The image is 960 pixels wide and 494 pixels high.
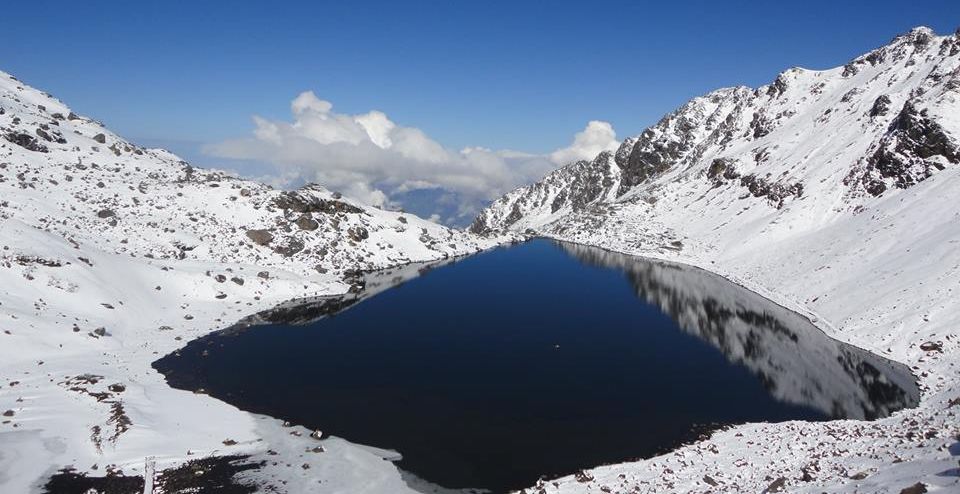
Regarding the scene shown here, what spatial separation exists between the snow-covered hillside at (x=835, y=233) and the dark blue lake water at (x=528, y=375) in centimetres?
317

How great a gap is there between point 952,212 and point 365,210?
96018 mm

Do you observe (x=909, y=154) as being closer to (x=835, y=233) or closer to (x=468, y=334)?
(x=835, y=233)

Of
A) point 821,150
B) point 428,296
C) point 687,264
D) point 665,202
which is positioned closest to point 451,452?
point 428,296

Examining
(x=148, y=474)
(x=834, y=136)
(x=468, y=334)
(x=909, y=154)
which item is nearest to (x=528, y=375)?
(x=468, y=334)

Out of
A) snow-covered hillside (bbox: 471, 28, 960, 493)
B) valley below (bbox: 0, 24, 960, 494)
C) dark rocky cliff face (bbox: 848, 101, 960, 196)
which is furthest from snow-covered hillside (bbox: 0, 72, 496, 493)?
dark rocky cliff face (bbox: 848, 101, 960, 196)

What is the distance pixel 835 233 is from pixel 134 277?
96.4 m

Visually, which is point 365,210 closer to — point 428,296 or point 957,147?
point 428,296

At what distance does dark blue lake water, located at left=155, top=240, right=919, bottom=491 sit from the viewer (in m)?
32.1

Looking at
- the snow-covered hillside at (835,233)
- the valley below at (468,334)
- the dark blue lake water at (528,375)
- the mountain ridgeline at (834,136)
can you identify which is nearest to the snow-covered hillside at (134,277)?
the valley below at (468,334)

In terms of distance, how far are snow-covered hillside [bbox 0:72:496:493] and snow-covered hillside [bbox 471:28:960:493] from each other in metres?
20.6

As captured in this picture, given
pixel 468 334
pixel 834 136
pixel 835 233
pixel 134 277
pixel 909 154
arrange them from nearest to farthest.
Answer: pixel 468 334, pixel 134 277, pixel 835 233, pixel 909 154, pixel 834 136

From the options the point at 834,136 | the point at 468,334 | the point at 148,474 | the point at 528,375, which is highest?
the point at 834,136

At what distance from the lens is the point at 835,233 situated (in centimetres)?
7919

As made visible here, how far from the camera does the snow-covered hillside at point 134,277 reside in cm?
2917
